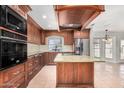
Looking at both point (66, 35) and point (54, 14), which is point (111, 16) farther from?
point (66, 35)

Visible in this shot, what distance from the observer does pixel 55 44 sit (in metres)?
9.31

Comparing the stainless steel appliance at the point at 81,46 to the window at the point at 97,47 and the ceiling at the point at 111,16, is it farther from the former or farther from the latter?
the window at the point at 97,47

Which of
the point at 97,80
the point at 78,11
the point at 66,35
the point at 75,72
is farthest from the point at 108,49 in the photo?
the point at 78,11

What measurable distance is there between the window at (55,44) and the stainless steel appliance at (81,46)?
1.36 metres

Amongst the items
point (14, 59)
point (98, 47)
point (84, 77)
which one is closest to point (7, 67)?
point (14, 59)

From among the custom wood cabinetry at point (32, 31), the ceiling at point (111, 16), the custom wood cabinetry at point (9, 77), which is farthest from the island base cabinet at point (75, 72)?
the custom wood cabinetry at point (32, 31)

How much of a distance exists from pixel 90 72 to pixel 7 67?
236 cm

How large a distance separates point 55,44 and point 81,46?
1937mm

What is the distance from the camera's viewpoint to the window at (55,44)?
9312 mm

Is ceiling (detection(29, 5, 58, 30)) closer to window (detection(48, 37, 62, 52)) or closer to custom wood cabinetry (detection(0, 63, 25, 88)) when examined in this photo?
custom wood cabinetry (detection(0, 63, 25, 88))

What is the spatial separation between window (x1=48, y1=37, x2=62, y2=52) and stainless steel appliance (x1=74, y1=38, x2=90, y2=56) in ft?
4.45

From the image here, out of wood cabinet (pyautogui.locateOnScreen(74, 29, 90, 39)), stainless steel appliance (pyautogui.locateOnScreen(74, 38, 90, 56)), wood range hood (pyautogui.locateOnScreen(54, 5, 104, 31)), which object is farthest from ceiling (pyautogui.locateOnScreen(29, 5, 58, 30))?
wood cabinet (pyautogui.locateOnScreen(74, 29, 90, 39))
